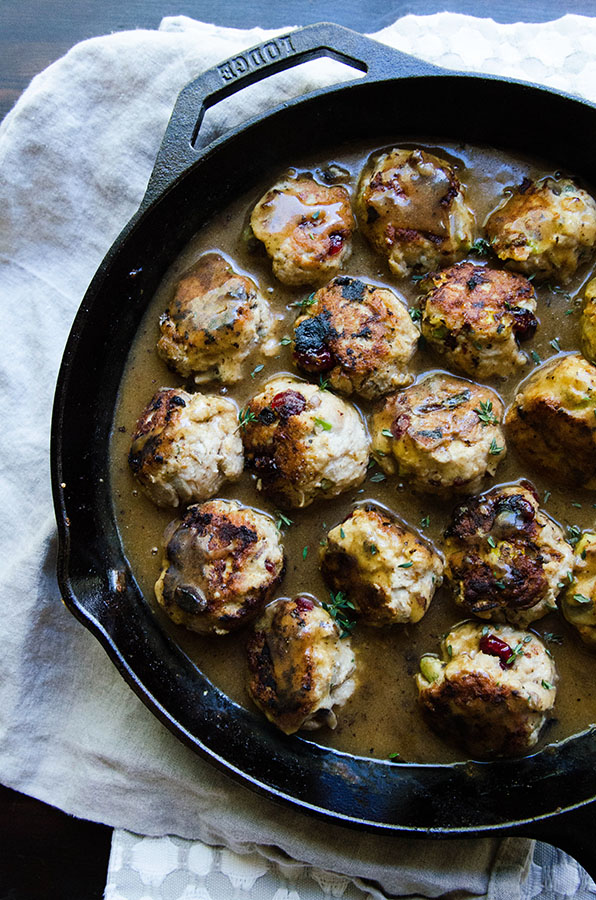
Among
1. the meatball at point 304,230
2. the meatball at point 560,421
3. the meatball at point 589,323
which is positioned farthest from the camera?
the meatball at point 304,230

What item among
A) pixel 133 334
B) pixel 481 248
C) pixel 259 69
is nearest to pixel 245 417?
pixel 133 334

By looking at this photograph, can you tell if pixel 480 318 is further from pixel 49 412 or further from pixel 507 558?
pixel 49 412

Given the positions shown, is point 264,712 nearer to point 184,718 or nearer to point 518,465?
point 184,718

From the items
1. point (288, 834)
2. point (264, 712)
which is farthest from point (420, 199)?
point (288, 834)

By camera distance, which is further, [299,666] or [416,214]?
[416,214]

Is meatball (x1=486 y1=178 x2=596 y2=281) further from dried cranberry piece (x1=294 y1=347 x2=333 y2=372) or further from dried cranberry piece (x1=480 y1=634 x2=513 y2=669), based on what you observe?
dried cranberry piece (x1=480 y1=634 x2=513 y2=669)

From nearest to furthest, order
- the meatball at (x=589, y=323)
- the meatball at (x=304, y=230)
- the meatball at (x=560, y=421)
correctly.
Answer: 1. the meatball at (x=560, y=421)
2. the meatball at (x=589, y=323)
3. the meatball at (x=304, y=230)

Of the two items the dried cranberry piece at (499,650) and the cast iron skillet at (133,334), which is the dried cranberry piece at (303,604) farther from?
the dried cranberry piece at (499,650)

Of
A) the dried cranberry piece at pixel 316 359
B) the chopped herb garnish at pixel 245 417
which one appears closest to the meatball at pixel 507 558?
the dried cranberry piece at pixel 316 359
